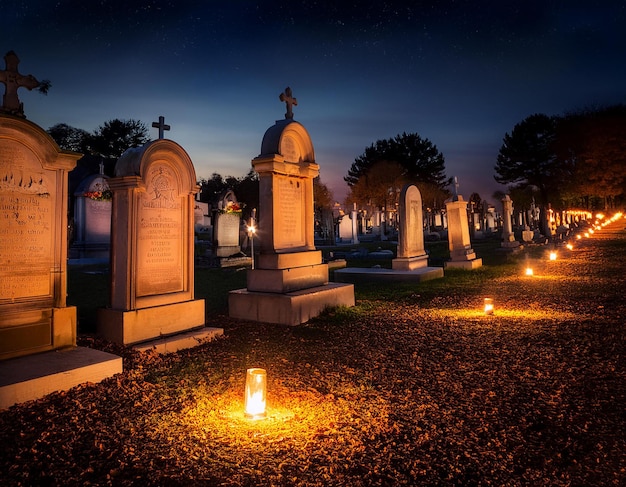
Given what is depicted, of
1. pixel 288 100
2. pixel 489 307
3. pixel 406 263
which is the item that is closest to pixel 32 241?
pixel 288 100

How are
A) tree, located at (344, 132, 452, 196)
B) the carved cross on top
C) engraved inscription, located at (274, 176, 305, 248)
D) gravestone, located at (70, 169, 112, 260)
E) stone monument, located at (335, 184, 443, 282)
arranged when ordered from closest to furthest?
engraved inscription, located at (274, 176, 305, 248), the carved cross on top, stone monument, located at (335, 184, 443, 282), gravestone, located at (70, 169, 112, 260), tree, located at (344, 132, 452, 196)

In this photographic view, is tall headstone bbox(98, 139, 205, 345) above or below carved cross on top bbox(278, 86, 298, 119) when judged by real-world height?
below

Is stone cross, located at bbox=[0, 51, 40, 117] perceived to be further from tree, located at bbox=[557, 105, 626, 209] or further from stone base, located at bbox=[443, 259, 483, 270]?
tree, located at bbox=[557, 105, 626, 209]

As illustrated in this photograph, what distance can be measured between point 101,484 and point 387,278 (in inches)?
409

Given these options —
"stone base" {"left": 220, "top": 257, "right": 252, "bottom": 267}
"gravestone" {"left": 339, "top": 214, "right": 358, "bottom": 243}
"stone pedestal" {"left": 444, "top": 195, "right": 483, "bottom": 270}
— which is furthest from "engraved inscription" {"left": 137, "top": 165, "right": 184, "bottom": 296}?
"gravestone" {"left": 339, "top": 214, "right": 358, "bottom": 243}

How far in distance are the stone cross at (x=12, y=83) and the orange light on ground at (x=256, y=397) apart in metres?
3.90

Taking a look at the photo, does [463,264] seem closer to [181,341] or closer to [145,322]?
[181,341]

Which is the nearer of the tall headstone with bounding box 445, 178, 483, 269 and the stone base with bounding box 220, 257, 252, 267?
the tall headstone with bounding box 445, 178, 483, 269

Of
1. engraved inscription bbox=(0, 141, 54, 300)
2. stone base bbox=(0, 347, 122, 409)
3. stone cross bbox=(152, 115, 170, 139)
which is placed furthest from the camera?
stone cross bbox=(152, 115, 170, 139)

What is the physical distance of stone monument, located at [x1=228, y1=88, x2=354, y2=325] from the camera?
7079 millimetres

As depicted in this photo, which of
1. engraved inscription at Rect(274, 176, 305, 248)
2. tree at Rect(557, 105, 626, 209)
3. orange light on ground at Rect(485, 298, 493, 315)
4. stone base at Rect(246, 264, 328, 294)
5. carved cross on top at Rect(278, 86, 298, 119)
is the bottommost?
orange light on ground at Rect(485, 298, 493, 315)

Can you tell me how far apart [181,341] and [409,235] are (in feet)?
30.9

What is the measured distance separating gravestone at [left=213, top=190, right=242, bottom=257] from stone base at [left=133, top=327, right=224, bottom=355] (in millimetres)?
13811

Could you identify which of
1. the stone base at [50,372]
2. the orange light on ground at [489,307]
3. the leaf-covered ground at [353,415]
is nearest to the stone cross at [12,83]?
the stone base at [50,372]
